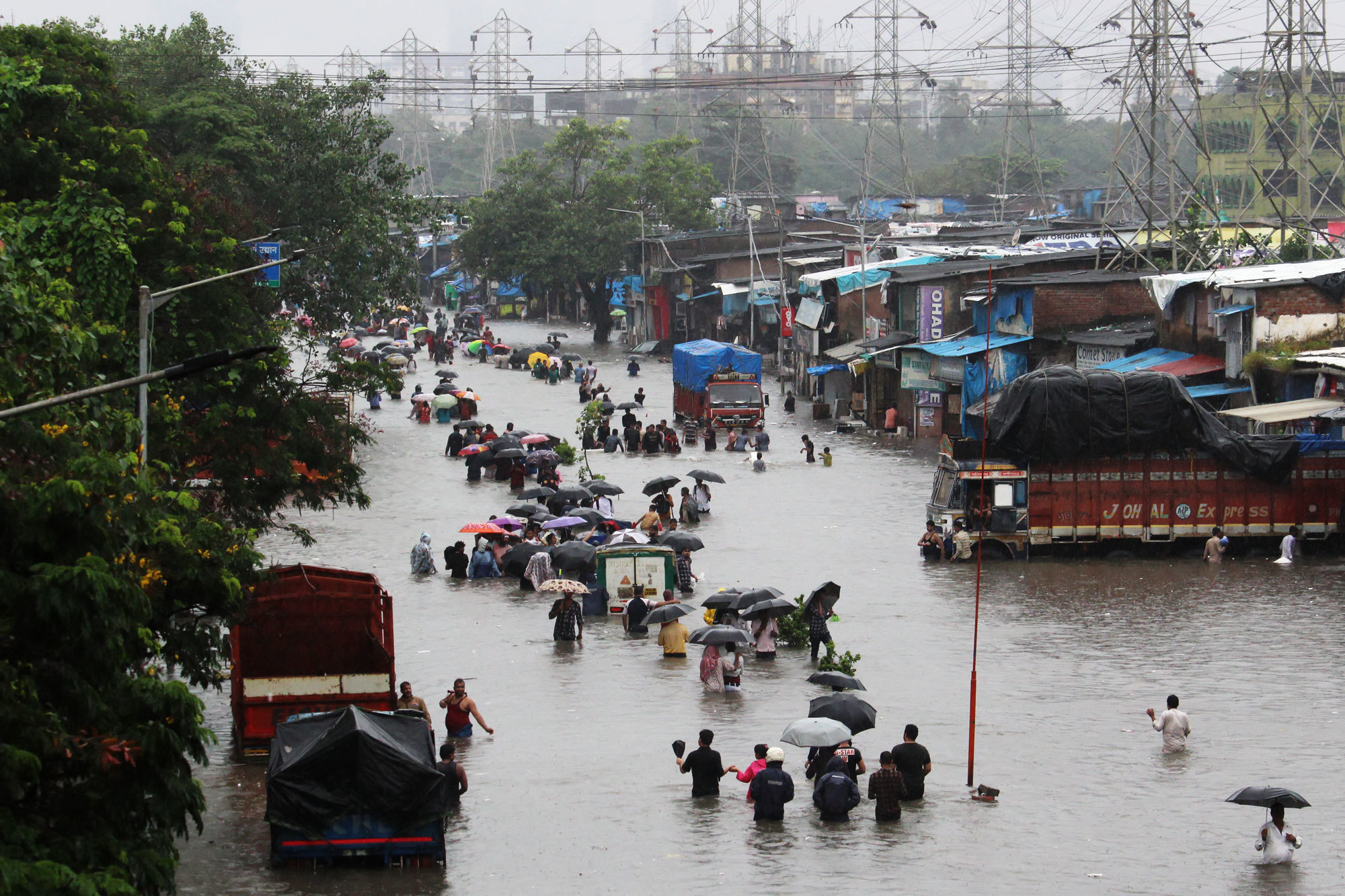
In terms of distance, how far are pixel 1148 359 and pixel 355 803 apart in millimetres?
29466

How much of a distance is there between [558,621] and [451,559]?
18.7ft

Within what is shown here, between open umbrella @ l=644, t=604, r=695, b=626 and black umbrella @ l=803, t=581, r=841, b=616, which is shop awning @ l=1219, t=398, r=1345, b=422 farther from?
open umbrella @ l=644, t=604, r=695, b=626

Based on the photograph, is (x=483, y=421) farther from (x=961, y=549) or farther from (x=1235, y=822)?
(x=1235, y=822)

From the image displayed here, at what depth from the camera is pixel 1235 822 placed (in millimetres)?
14555

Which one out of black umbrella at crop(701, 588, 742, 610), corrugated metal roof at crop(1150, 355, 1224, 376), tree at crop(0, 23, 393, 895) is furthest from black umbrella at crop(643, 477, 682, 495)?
corrugated metal roof at crop(1150, 355, 1224, 376)

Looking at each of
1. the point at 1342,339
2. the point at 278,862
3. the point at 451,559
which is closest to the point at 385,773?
the point at 278,862

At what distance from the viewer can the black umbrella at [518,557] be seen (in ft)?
89.8

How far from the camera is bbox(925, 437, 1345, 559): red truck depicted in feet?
94.2

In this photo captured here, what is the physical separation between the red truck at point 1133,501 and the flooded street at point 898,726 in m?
0.66

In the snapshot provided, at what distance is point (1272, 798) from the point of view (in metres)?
13.2

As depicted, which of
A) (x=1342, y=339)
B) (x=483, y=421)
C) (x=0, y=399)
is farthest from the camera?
(x=483, y=421)

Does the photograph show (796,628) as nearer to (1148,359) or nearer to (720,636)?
(720,636)

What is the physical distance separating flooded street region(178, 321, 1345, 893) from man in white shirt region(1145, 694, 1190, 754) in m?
0.19

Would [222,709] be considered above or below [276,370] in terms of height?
below
